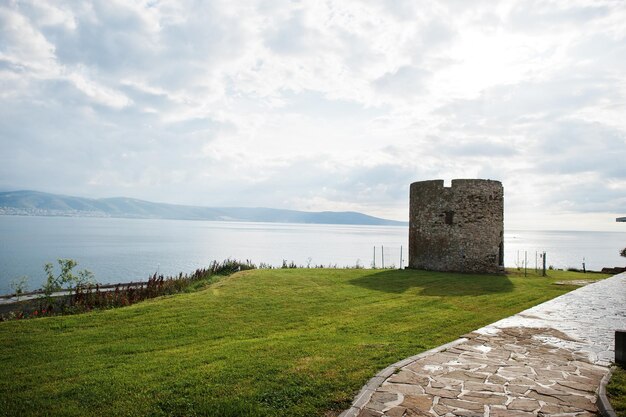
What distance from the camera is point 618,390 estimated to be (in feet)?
16.0

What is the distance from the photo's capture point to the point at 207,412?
4793 millimetres

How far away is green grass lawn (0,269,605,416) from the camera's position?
5105 millimetres

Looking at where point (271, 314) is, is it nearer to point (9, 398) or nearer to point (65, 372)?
point (65, 372)

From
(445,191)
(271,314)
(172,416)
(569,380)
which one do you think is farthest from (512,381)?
(445,191)

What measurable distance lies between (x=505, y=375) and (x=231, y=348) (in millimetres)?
4425

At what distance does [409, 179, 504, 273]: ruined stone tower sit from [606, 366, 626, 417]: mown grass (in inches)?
578

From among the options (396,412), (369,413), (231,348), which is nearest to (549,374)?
(396,412)

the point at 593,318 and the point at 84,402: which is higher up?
the point at 593,318

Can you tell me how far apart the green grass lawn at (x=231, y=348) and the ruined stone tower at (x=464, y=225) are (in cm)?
610

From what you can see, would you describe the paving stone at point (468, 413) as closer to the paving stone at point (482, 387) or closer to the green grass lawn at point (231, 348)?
the paving stone at point (482, 387)

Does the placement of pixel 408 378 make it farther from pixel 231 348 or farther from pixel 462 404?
pixel 231 348

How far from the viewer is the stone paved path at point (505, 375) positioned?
178 inches

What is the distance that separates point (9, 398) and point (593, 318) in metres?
10.6

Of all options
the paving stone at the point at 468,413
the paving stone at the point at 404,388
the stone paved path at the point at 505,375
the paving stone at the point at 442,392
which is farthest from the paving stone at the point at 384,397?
the paving stone at the point at 468,413
